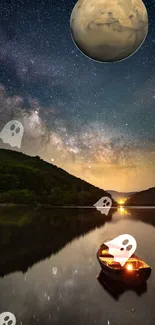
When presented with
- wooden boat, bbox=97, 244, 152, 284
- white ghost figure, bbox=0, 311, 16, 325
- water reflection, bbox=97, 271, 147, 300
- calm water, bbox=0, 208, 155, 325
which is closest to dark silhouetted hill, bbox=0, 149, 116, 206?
calm water, bbox=0, 208, 155, 325

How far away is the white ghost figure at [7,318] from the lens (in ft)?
52.7

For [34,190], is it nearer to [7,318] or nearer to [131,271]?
[131,271]

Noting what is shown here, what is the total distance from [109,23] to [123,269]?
16.2 meters

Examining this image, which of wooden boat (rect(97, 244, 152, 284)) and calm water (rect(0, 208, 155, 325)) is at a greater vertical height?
wooden boat (rect(97, 244, 152, 284))

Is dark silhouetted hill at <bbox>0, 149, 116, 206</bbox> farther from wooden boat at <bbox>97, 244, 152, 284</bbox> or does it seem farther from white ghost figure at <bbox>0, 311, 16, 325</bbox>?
white ghost figure at <bbox>0, 311, 16, 325</bbox>

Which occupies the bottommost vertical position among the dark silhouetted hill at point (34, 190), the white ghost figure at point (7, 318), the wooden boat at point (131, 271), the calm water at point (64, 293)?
the white ghost figure at point (7, 318)

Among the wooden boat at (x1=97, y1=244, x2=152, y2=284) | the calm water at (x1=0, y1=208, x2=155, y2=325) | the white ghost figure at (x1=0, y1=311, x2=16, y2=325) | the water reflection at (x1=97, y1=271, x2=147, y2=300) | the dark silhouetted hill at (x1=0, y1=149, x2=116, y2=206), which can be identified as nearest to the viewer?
the white ghost figure at (x1=0, y1=311, x2=16, y2=325)

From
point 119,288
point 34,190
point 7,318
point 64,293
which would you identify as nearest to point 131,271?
point 119,288

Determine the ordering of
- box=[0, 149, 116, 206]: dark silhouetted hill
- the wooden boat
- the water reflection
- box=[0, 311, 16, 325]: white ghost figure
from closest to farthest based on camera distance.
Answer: box=[0, 311, 16, 325]: white ghost figure
the wooden boat
the water reflection
box=[0, 149, 116, 206]: dark silhouetted hill

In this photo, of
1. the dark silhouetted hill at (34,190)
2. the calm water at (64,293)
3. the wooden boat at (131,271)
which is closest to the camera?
the calm water at (64,293)

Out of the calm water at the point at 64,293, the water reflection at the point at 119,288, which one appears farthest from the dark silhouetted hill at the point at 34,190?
the water reflection at the point at 119,288

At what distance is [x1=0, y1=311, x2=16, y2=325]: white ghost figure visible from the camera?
632 inches

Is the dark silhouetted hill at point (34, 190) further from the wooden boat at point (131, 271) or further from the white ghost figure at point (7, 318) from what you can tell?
the white ghost figure at point (7, 318)

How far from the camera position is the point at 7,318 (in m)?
16.9
